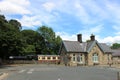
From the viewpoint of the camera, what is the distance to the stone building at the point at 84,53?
2813 inches

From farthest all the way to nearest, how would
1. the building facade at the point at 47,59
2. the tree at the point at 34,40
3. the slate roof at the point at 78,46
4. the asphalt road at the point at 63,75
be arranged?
the tree at the point at 34,40
the building facade at the point at 47,59
the slate roof at the point at 78,46
the asphalt road at the point at 63,75

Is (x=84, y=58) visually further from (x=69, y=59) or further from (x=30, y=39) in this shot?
(x=30, y=39)

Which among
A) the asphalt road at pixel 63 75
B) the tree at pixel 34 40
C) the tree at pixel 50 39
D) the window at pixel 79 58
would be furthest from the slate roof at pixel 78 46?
the tree at pixel 50 39

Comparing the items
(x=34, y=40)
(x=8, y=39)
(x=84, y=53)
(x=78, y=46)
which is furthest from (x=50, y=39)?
(x=8, y=39)

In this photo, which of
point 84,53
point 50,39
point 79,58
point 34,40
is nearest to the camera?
point 79,58

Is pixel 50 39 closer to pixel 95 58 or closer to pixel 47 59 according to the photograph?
pixel 47 59

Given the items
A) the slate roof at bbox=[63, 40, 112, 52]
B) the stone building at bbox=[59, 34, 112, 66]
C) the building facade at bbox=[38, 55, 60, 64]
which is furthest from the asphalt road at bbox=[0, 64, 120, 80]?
the building facade at bbox=[38, 55, 60, 64]

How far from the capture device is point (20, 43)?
68312 millimetres

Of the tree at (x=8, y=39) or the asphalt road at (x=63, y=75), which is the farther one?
the tree at (x=8, y=39)

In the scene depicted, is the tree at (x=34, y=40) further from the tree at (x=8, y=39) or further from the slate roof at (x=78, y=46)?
the tree at (x=8, y=39)

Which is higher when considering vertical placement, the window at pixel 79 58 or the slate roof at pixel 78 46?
the slate roof at pixel 78 46

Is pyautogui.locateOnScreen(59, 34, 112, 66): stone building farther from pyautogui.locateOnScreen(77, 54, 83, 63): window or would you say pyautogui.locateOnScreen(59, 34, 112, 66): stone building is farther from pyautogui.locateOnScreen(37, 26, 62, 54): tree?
pyautogui.locateOnScreen(37, 26, 62, 54): tree

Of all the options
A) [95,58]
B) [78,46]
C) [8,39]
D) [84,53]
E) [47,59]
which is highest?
[8,39]

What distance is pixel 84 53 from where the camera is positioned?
2886 inches
